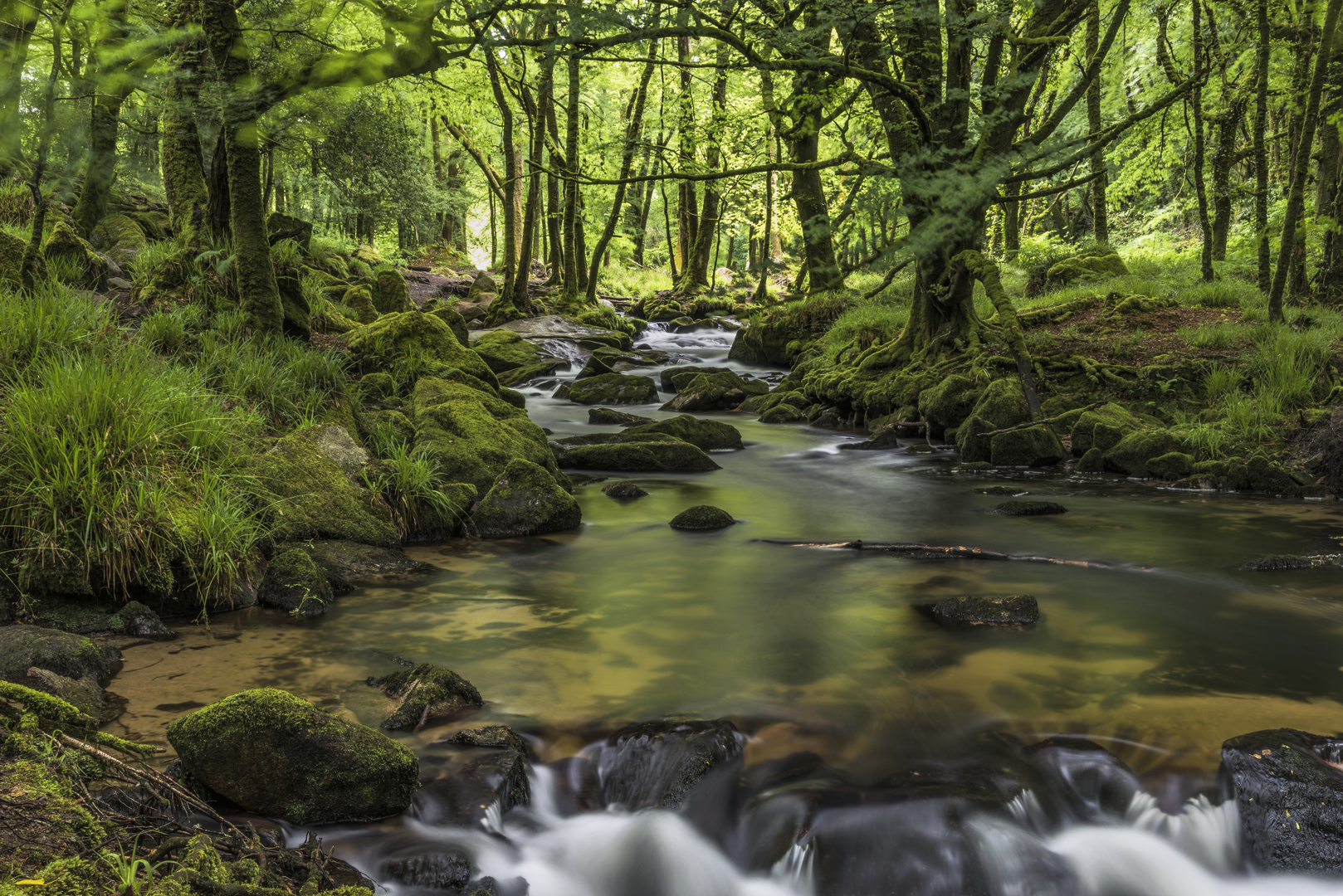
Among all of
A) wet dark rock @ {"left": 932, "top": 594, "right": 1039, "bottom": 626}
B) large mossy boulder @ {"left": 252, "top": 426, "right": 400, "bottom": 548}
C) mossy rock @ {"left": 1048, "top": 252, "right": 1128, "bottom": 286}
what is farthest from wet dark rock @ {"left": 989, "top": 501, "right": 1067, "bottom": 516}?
mossy rock @ {"left": 1048, "top": 252, "right": 1128, "bottom": 286}

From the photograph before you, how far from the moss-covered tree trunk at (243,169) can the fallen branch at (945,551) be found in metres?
6.13

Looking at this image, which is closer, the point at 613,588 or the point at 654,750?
the point at 654,750

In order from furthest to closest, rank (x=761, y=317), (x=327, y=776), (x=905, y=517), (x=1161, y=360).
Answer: (x=761, y=317) → (x=1161, y=360) → (x=905, y=517) → (x=327, y=776)

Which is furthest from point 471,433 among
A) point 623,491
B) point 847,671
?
point 847,671

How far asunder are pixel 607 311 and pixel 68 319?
60.1 ft

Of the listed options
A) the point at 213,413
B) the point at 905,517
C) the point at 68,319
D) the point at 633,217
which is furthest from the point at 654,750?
the point at 633,217

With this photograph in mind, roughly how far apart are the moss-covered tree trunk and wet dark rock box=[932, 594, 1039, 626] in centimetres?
729

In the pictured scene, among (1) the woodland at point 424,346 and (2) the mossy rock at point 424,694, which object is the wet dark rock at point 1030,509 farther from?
(2) the mossy rock at point 424,694

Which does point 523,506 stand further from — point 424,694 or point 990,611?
point 990,611

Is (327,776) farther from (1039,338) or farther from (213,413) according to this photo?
(1039,338)

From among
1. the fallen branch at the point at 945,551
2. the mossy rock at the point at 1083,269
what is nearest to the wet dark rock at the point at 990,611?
the fallen branch at the point at 945,551

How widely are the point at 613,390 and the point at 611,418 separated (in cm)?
240

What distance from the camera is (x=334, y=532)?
5891mm

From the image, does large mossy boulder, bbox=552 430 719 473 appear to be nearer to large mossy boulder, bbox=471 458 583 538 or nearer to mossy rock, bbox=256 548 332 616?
large mossy boulder, bbox=471 458 583 538
